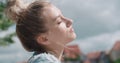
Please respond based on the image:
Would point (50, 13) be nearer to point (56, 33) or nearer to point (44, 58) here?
point (56, 33)

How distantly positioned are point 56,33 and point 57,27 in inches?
1.6

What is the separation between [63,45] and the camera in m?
3.31

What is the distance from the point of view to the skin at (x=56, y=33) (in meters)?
3.26

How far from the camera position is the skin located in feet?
10.7

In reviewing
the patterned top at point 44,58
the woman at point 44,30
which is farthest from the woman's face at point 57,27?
the patterned top at point 44,58

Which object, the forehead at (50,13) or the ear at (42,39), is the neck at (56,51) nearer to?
the ear at (42,39)

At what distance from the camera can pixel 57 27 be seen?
10.8 feet

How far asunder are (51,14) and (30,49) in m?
0.26

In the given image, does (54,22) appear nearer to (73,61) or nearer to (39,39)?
(39,39)

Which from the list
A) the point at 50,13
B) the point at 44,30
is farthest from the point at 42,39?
the point at 50,13

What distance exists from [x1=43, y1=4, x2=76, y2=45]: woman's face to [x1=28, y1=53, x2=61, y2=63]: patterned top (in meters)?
0.18

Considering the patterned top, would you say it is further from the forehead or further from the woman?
the forehead

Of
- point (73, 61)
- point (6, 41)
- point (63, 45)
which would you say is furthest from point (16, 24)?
point (73, 61)

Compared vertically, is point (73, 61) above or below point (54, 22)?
above
